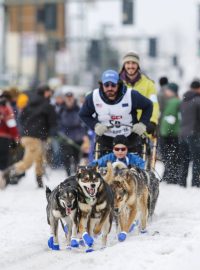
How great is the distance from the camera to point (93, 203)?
7.86 meters

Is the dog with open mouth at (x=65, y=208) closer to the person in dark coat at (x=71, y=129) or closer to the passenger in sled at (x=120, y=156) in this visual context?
the passenger in sled at (x=120, y=156)

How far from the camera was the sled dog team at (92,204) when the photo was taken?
7.80m

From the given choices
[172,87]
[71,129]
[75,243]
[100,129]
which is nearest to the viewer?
[75,243]

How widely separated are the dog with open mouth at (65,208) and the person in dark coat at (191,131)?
623cm

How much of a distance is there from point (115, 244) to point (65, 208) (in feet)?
2.07

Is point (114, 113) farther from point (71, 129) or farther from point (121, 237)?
point (71, 129)

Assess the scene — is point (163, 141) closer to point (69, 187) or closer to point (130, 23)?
point (69, 187)

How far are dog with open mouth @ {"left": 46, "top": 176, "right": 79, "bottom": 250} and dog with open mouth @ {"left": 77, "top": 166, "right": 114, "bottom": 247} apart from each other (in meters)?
0.07

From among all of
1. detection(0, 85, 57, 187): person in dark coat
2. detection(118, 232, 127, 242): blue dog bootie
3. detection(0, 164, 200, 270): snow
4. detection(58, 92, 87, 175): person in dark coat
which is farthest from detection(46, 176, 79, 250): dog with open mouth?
detection(58, 92, 87, 175): person in dark coat

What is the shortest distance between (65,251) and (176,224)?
6.61ft

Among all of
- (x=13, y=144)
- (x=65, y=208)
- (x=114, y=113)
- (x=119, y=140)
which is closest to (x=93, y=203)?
(x=65, y=208)

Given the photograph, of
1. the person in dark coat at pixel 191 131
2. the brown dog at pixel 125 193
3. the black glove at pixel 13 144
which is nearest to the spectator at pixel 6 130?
the black glove at pixel 13 144

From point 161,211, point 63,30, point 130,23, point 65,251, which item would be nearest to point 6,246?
point 65,251

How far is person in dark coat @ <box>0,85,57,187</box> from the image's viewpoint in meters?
14.5
